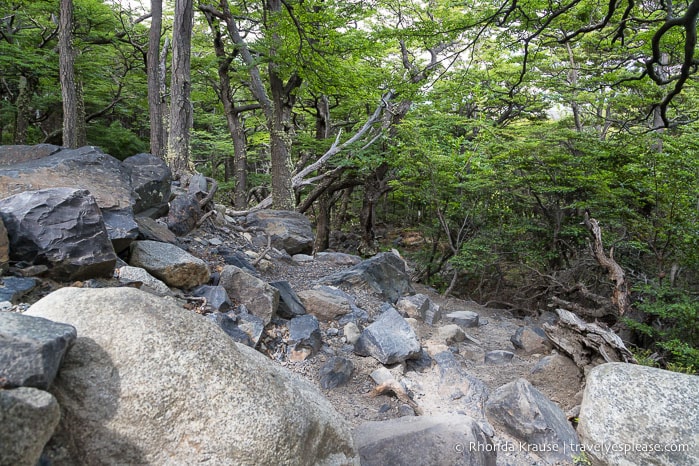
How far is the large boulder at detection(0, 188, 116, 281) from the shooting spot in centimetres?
325

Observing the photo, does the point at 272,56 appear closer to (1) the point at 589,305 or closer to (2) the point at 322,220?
(2) the point at 322,220

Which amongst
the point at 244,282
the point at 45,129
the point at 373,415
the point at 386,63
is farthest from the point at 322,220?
the point at 45,129

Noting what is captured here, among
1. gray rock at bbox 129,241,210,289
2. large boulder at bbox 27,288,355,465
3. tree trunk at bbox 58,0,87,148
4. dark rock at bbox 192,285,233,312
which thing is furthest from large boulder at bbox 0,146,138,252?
tree trunk at bbox 58,0,87,148

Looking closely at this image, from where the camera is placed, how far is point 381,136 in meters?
12.4

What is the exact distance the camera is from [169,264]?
4258 mm

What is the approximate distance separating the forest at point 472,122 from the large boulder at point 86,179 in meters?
2.79

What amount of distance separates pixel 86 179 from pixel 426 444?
410 cm

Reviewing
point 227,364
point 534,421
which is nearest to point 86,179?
point 227,364

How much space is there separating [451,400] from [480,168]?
18.9 ft

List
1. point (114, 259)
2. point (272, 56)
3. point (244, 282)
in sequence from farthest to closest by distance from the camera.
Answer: point (272, 56) → point (244, 282) → point (114, 259)

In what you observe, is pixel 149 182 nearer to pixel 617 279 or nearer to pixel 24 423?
pixel 24 423

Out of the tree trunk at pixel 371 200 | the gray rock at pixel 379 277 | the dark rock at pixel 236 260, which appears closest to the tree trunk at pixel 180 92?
the dark rock at pixel 236 260

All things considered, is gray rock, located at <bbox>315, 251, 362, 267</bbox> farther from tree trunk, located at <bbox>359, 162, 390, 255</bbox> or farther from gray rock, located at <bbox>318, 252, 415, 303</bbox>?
tree trunk, located at <bbox>359, 162, 390, 255</bbox>

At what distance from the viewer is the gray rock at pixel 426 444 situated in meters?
2.79
